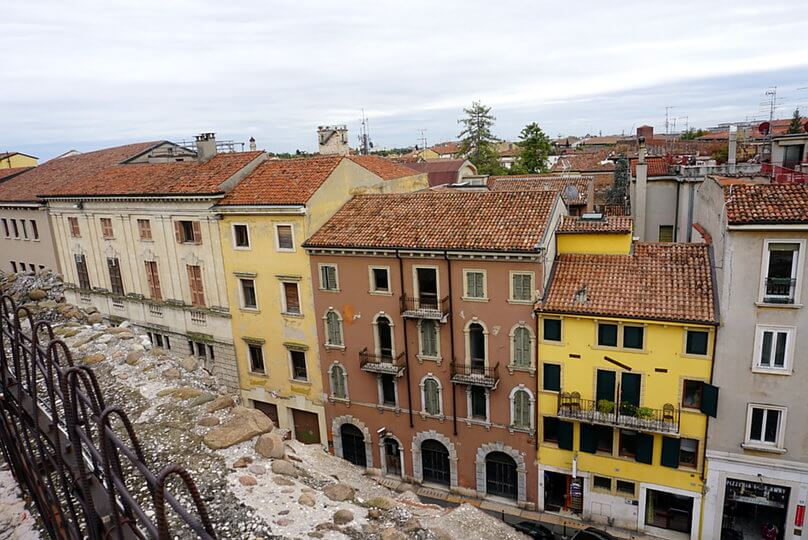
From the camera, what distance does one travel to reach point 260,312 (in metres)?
32.1

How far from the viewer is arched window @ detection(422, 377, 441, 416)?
92.6 feet

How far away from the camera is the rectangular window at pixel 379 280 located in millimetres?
28047

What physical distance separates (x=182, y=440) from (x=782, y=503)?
23.2m

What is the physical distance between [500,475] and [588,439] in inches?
205

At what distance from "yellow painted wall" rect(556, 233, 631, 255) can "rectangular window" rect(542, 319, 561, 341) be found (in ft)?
13.2

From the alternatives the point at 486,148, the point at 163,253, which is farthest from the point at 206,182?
the point at 486,148

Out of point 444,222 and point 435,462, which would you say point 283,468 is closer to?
point 444,222

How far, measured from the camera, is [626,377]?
24.1 metres


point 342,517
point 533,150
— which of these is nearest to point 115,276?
point 342,517

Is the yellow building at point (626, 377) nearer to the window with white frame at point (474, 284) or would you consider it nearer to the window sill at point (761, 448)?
the window sill at point (761, 448)

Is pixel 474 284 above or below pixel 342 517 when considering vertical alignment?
above

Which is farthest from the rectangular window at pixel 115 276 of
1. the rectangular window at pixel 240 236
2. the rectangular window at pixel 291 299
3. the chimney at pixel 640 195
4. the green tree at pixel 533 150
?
the green tree at pixel 533 150

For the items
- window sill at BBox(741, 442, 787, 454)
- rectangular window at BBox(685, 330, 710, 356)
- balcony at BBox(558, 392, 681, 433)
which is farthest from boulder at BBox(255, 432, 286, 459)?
window sill at BBox(741, 442, 787, 454)

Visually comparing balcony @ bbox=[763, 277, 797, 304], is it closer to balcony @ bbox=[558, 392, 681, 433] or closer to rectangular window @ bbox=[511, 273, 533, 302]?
balcony @ bbox=[558, 392, 681, 433]
